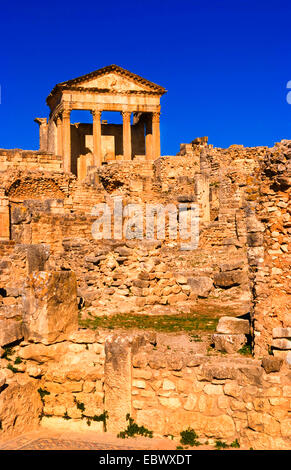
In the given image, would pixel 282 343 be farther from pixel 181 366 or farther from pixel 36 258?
pixel 36 258

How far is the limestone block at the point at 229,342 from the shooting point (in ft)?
21.9

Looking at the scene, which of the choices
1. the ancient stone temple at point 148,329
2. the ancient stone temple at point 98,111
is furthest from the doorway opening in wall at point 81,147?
the ancient stone temple at point 148,329

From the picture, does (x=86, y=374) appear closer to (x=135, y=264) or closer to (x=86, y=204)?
(x=135, y=264)

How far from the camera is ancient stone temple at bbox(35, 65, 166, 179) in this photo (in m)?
37.7

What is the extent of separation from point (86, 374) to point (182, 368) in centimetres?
134

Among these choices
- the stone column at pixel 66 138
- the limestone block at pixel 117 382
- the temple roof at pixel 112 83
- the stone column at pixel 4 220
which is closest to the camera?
the limestone block at pixel 117 382

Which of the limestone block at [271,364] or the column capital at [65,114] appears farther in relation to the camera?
the column capital at [65,114]

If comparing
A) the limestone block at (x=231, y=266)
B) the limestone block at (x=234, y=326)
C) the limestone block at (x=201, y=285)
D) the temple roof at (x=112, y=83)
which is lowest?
the limestone block at (x=234, y=326)

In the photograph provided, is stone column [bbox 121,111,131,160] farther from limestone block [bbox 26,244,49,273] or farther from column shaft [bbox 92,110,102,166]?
limestone block [bbox 26,244,49,273]

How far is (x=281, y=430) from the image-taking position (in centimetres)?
563

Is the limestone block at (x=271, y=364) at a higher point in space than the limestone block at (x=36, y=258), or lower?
lower

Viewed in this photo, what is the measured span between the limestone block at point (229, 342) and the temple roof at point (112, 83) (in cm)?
3363

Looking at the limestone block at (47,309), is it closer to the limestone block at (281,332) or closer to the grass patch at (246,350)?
the grass patch at (246,350)

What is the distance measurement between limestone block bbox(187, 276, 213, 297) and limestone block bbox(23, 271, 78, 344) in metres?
5.08
